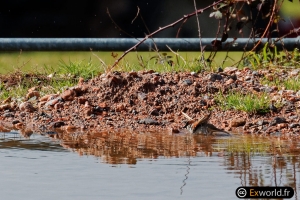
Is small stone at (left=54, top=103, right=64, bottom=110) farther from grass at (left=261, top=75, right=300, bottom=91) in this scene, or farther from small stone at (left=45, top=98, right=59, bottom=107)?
grass at (left=261, top=75, right=300, bottom=91)

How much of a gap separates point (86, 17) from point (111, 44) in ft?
15.1

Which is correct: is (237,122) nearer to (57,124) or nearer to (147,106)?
(147,106)

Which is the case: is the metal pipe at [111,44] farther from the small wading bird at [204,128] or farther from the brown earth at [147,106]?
the small wading bird at [204,128]

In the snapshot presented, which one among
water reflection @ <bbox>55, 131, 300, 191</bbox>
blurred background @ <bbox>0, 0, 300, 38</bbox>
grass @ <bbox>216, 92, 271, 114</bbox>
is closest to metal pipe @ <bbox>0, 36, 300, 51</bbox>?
grass @ <bbox>216, 92, 271, 114</bbox>

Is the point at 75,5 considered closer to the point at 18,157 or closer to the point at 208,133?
the point at 208,133

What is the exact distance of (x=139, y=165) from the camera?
3795 mm

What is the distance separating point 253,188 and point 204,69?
3.13 metres

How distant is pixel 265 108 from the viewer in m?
→ 5.27

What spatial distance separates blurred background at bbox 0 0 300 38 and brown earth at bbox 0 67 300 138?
206 inches

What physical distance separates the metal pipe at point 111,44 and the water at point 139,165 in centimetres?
222

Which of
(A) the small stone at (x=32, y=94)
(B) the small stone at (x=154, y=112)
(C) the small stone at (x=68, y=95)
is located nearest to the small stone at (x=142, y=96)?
(B) the small stone at (x=154, y=112)

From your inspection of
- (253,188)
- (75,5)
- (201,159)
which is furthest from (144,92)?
(75,5)

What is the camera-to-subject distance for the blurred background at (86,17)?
11102mm

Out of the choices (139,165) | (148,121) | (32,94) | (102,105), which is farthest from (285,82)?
(139,165)
